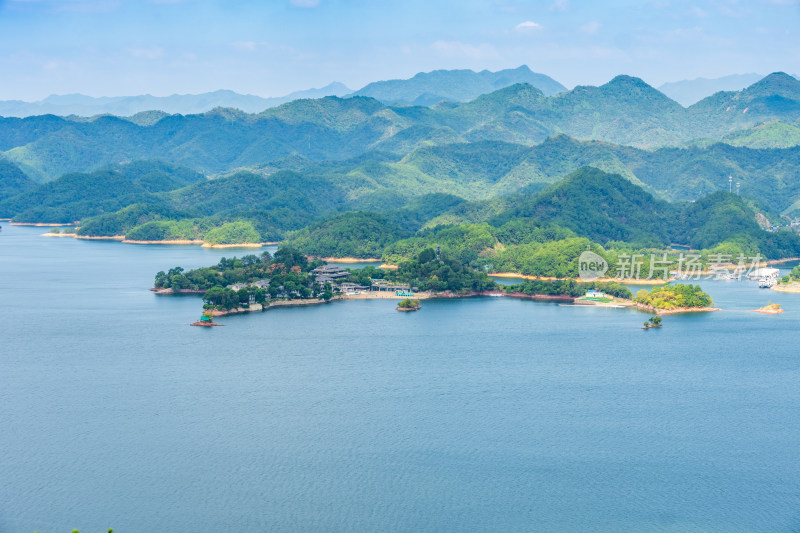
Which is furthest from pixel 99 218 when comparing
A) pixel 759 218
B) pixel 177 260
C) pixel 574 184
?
pixel 759 218

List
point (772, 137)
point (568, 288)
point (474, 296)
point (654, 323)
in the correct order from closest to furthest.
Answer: point (654, 323), point (568, 288), point (474, 296), point (772, 137)

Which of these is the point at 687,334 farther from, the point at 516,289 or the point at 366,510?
the point at 366,510

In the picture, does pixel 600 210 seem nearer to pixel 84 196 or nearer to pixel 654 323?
pixel 654 323

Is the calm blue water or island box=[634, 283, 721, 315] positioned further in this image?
island box=[634, 283, 721, 315]

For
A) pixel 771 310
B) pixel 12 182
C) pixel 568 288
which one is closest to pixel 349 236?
pixel 568 288

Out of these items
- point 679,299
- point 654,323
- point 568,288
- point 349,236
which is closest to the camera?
point 654,323

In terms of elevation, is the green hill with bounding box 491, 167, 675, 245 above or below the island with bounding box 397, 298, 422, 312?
above

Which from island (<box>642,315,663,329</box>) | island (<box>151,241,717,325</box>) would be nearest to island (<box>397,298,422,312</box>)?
island (<box>151,241,717,325</box>)

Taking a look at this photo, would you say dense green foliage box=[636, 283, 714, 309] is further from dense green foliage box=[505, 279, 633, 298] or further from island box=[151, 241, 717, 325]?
dense green foliage box=[505, 279, 633, 298]
